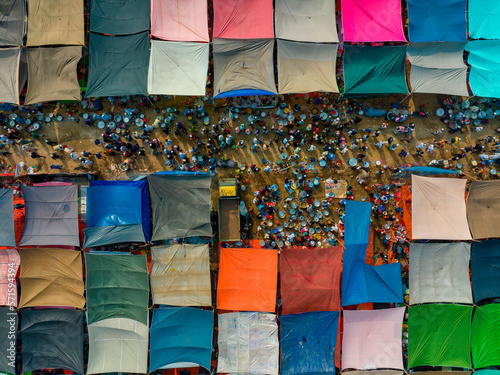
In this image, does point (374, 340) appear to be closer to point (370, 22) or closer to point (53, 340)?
point (53, 340)

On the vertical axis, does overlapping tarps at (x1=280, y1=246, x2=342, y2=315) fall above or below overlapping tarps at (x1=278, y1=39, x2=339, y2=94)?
below

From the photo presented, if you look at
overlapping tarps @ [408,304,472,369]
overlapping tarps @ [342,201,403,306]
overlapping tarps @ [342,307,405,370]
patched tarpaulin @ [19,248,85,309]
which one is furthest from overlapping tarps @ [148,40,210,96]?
overlapping tarps @ [408,304,472,369]

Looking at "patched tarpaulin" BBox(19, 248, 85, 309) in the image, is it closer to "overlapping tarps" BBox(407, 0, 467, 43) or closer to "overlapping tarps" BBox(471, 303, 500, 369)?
"overlapping tarps" BBox(471, 303, 500, 369)

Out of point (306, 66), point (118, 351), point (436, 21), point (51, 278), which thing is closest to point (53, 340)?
point (51, 278)

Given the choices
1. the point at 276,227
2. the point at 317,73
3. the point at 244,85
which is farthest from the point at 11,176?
the point at 317,73

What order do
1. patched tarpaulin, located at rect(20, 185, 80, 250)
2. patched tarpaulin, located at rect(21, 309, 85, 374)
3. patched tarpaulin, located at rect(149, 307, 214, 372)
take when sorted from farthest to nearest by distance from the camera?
patched tarpaulin, located at rect(21, 309, 85, 374) < patched tarpaulin, located at rect(149, 307, 214, 372) < patched tarpaulin, located at rect(20, 185, 80, 250)

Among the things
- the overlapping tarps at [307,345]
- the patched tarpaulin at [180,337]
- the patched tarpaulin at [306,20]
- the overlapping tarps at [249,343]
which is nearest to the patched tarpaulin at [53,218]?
the patched tarpaulin at [180,337]

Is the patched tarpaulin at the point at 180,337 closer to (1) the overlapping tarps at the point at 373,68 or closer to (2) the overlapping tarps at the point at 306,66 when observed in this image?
(2) the overlapping tarps at the point at 306,66
